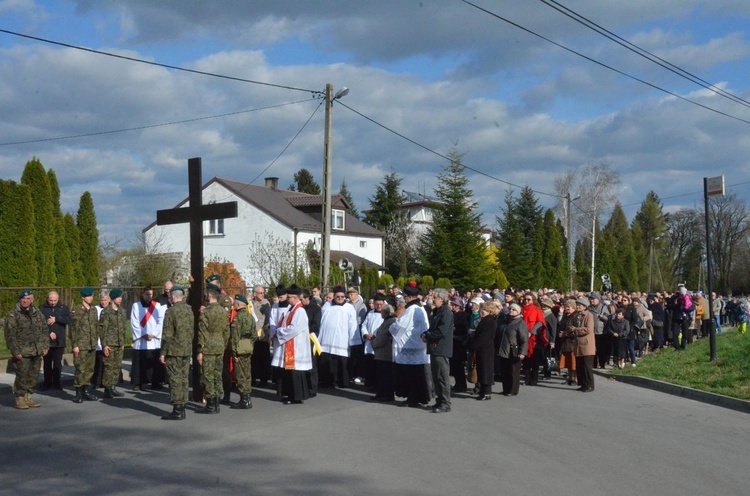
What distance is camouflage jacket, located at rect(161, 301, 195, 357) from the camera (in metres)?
10.7

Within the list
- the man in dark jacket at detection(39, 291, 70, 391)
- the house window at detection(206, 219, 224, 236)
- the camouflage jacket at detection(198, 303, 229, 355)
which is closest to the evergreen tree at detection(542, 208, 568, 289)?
the house window at detection(206, 219, 224, 236)

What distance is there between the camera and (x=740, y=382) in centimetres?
1425

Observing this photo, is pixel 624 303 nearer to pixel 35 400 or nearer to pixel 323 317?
pixel 323 317

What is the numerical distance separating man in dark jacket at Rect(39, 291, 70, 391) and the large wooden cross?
2.96 metres

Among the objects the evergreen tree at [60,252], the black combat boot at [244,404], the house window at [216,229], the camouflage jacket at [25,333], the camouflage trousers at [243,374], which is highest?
the house window at [216,229]

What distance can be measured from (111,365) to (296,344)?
3123mm

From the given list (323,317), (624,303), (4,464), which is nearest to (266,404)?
(323,317)

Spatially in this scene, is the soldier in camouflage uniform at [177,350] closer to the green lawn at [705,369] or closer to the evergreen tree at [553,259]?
the green lawn at [705,369]

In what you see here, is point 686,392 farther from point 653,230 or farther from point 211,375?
point 653,230

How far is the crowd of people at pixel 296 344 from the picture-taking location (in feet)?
37.0

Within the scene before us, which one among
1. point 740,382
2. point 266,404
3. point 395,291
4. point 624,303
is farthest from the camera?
point 624,303

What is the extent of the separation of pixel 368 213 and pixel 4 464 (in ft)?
217

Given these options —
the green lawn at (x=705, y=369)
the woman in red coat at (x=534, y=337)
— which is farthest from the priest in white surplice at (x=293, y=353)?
the green lawn at (x=705, y=369)

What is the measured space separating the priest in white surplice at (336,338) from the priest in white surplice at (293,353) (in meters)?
1.76
